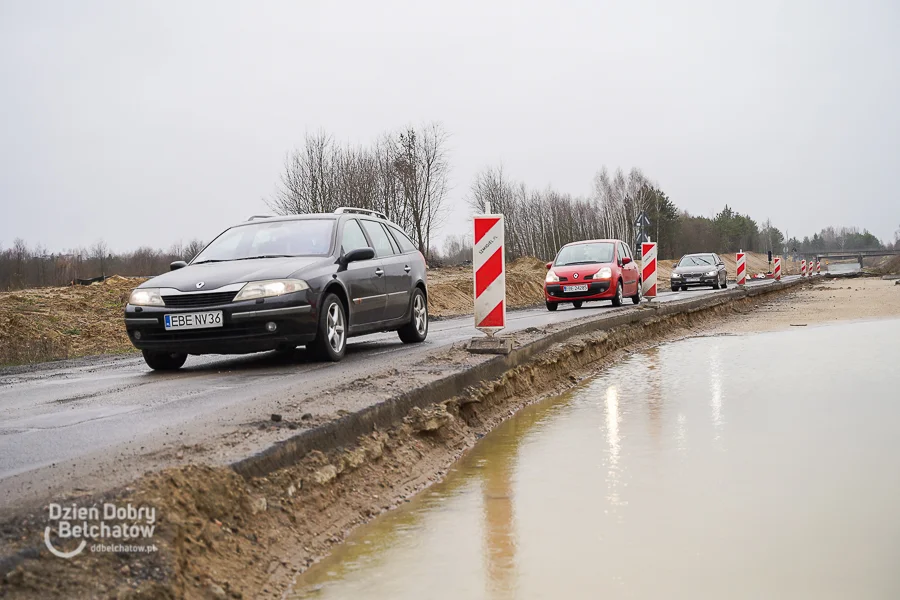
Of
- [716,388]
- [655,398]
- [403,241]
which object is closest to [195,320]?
[403,241]

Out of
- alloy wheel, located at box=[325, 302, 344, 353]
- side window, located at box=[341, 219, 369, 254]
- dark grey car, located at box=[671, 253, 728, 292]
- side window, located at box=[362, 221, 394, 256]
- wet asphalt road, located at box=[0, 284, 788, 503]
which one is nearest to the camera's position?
wet asphalt road, located at box=[0, 284, 788, 503]

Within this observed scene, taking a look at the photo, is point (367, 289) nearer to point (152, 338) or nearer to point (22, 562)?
point (152, 338)

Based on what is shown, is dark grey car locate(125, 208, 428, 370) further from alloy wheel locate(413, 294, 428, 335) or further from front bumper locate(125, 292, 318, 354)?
alloy wheel locate(413, 294, 428, 335)

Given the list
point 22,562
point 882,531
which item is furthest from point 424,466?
point 22,562

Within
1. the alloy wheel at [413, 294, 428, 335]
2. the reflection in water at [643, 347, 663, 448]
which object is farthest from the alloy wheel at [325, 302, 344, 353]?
the reflection in water at [643, 347, 663, 448]

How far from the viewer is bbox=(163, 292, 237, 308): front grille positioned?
7.96 metres

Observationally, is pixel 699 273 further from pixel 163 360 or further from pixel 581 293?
pixel 163 360

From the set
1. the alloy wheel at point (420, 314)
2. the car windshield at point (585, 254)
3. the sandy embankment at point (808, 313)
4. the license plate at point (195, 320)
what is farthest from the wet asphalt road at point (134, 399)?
the car windshield at point (585, 254)

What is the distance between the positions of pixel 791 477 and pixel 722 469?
15.3 inches

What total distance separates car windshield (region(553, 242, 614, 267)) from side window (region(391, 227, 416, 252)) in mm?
10103

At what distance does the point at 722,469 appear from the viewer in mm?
5125

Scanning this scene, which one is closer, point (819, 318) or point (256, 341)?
point (256, 341)

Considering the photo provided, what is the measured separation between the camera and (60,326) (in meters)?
16.4

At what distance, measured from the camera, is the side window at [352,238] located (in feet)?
31.0
